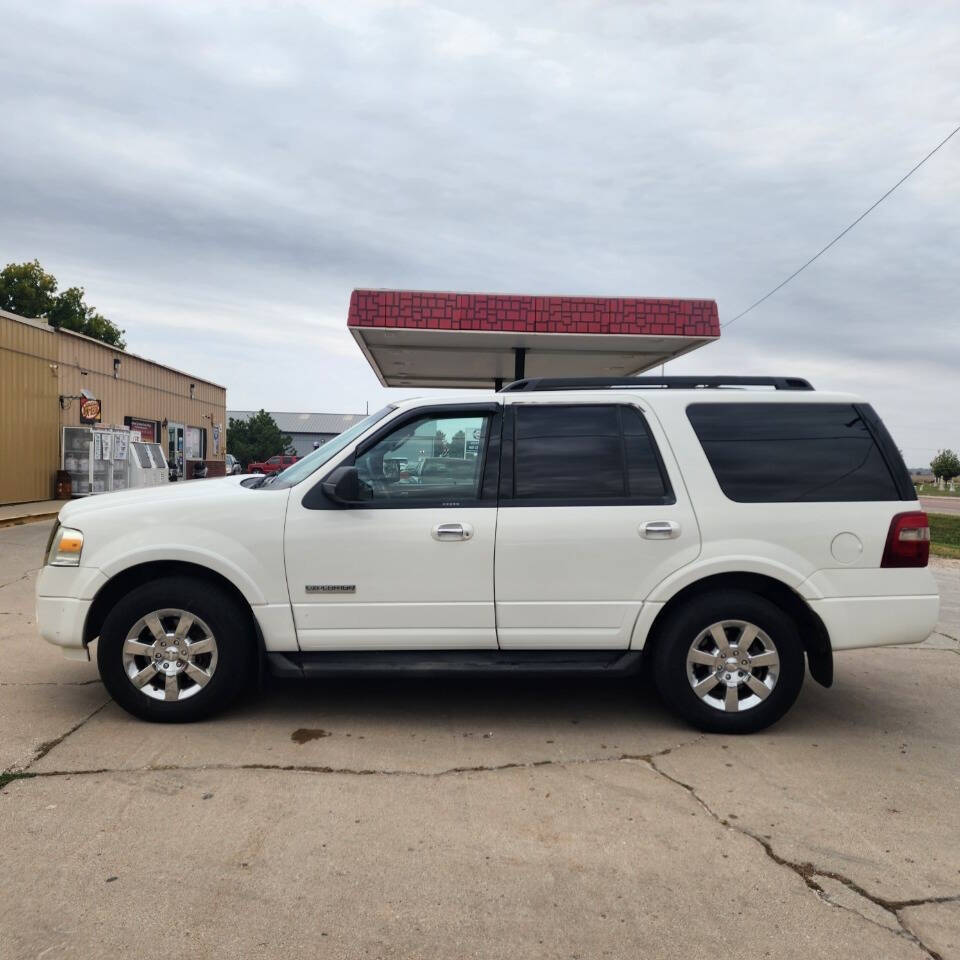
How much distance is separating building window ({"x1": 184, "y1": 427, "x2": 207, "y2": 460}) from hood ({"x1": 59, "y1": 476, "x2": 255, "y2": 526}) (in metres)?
33.3

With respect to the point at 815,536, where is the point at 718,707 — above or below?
below

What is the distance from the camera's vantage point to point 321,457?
5.02 metres

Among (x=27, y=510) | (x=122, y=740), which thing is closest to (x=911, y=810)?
(x=122, y=740)

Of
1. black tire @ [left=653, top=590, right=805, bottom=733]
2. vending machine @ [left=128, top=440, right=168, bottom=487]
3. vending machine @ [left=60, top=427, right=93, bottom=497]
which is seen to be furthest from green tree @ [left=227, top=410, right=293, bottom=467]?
black tire @ [left=653, top=590, right=805, bottom=733]

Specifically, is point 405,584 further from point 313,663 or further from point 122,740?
point 122,740

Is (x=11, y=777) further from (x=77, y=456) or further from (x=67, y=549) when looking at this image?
(x=77, y=456)

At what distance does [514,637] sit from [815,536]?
1.76m

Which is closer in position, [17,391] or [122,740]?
[122,740]

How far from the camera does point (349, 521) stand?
4.66m

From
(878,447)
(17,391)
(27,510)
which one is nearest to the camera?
(878,447)

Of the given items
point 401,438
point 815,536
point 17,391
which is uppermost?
point 17,391

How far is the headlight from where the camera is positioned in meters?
4.70

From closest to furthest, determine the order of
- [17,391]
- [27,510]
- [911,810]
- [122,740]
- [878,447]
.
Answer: [911,810]
[122,740]
[878,447]
[27,510]
[17,391]

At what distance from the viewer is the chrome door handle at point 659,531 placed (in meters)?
4.66
